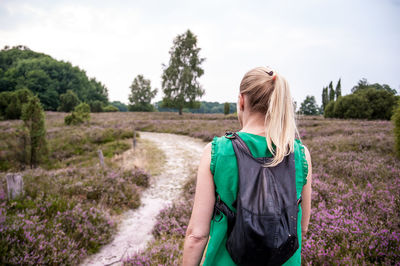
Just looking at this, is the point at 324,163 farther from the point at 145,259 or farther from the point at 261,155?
the point at 261,155

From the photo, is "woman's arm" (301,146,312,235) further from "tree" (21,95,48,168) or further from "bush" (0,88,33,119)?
"bush" (0,88,33,119)

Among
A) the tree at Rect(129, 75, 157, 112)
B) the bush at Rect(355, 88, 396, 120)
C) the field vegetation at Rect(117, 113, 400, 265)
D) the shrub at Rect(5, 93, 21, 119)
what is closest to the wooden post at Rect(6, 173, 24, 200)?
the field vegetation at Rect(117, 113, 400, 265)

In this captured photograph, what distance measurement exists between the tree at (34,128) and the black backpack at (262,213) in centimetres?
Answer: 1236

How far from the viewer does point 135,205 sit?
5.95 m

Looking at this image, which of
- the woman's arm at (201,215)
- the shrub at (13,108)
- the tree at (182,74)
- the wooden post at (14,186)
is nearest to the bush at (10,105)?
the shrub at (13,108)

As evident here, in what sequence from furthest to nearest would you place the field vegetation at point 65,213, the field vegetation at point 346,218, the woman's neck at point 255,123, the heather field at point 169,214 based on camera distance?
the field vegetation at point 65,213 < the heather field at point 169,214 < the field vegetation at point 346,218 < the woman's neck at point 255,123

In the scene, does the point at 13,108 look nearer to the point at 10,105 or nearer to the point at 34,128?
the point at 10,105

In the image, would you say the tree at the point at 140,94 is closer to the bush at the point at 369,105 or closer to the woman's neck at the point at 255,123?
the bush at the point at 369,105

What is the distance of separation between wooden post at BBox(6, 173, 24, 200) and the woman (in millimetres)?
5169

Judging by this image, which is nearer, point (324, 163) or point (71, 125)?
point (324, 163)

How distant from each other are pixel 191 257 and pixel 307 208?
3.49 feet

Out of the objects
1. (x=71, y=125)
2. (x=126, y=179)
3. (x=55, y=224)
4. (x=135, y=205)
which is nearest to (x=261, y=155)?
(x=55, y=224)

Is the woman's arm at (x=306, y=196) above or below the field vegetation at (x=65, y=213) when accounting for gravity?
above

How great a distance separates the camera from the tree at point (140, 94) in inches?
2606
